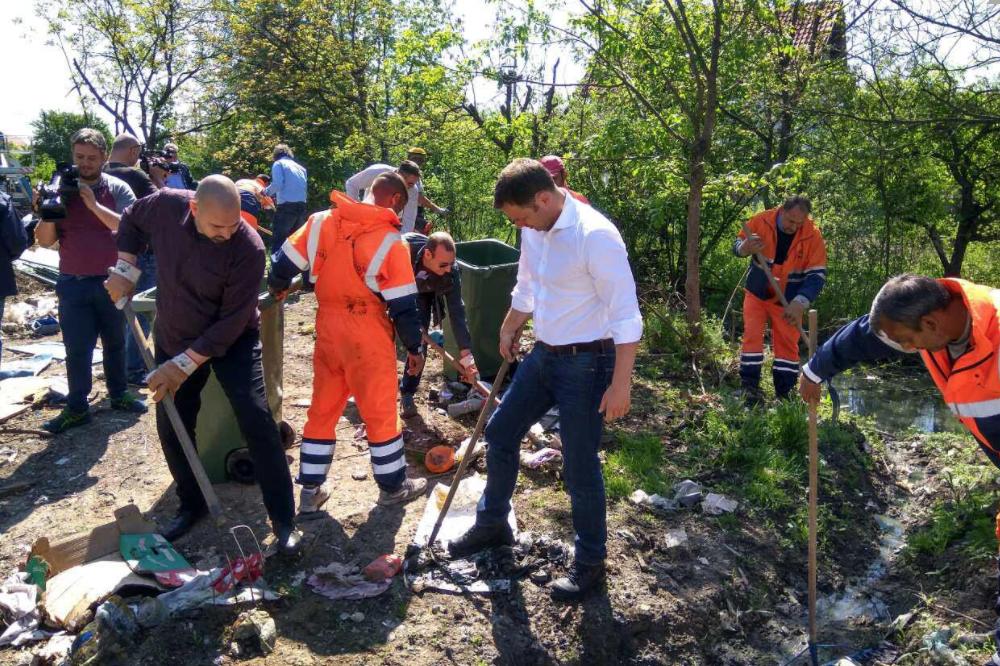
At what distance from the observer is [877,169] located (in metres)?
8.94

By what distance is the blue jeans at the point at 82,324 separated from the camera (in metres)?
4.96

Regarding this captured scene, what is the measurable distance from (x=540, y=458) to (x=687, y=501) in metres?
0.91

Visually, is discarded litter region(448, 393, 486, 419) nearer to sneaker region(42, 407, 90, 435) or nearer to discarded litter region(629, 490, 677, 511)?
discarded litter region(629, 490, 677, 511)

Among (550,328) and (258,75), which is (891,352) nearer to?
(550,328)

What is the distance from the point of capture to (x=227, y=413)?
4176mm

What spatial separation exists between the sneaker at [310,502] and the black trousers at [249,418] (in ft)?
1.22

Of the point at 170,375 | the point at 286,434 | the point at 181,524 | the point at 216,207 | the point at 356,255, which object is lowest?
the point at 181,524

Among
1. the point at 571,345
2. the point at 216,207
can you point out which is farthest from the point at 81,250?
the point at 571,345

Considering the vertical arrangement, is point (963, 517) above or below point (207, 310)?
below

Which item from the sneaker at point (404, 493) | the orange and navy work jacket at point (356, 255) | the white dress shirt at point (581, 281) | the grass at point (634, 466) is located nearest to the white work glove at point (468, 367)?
the sneaker at point (404, 493)

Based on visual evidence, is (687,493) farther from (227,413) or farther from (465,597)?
(227,413)

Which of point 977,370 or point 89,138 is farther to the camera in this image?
point 89,138

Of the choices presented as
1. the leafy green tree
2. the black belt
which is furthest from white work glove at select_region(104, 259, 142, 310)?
the leafy green tree

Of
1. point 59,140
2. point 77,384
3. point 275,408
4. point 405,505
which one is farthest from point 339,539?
point 59,140
